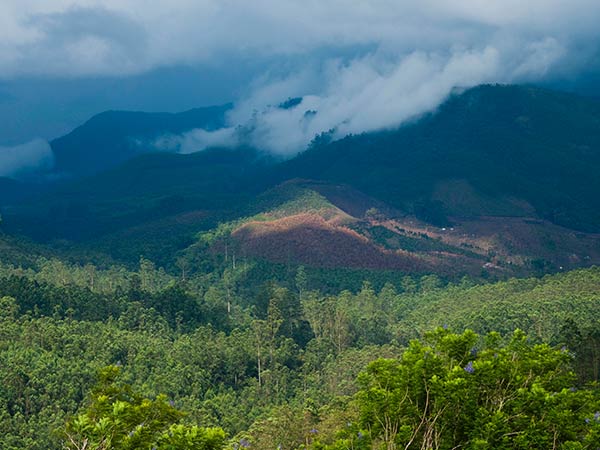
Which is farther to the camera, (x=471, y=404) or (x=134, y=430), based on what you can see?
(x=471, y=404)

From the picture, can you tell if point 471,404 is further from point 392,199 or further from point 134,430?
point 392,199

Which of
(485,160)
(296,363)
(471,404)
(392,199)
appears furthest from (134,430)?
(485,160)

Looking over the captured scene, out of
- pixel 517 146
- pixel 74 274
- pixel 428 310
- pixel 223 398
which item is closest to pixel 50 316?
pixel 223 398

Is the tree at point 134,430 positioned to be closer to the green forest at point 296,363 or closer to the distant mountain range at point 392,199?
the green forest at point 296,363

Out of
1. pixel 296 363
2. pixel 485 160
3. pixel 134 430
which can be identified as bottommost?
pixel 296 363

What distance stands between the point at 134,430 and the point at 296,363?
123 feet

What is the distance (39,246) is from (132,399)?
7520 centimetres

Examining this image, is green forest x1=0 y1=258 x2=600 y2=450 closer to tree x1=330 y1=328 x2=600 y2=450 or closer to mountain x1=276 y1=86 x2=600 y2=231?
tree x1=330 y1=328 x2=600 y2=450

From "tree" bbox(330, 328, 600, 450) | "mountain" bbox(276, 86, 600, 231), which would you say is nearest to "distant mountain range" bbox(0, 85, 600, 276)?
"mountain" bbox(276, 86, 600, 231)

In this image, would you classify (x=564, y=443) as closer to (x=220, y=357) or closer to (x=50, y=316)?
(x=220, y=357)

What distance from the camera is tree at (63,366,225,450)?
10.9m

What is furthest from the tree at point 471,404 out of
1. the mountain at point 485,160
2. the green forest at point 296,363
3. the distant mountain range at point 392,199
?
the mountain at point 485,160

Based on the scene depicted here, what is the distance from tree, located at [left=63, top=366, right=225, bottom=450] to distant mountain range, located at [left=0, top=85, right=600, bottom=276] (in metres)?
Answer: 69.4

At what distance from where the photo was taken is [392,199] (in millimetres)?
120438
